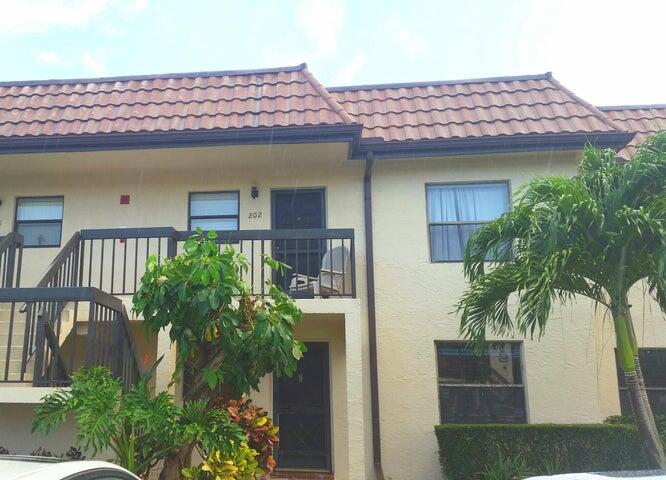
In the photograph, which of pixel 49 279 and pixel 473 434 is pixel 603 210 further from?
pixel 49 279

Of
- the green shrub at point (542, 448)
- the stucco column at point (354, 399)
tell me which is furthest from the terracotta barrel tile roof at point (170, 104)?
the green shrub at point (542, 448)

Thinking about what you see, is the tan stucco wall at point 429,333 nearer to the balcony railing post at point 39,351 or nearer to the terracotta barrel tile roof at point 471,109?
the terracotta barrel tile roof at point 471,109

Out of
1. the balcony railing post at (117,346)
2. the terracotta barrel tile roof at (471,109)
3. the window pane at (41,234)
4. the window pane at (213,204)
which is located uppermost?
the terracotta barrel tile roof at (471,109)

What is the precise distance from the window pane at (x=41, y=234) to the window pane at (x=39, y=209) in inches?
4.6

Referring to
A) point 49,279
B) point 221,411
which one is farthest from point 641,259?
point 49,279

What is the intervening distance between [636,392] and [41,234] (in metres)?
8.80

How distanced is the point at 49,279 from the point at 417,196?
5306 mm

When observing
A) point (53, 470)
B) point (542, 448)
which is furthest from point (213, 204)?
point (53, 470)

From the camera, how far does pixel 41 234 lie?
9.73 m

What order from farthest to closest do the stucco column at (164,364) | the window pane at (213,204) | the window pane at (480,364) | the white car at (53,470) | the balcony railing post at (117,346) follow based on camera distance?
the window pane at (213,204), the window pane at (480,364), the stucco column at (164,364), the balcony railing post at (117,346), the white car at (53,470)

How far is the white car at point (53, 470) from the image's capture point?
8.61 ft

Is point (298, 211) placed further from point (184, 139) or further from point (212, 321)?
point (212, 321)

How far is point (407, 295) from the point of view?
888 cm

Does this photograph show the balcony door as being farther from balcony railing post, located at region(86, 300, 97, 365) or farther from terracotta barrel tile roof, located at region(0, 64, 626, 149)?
balcony railing post, located at region(86, 300, 97, 365)
